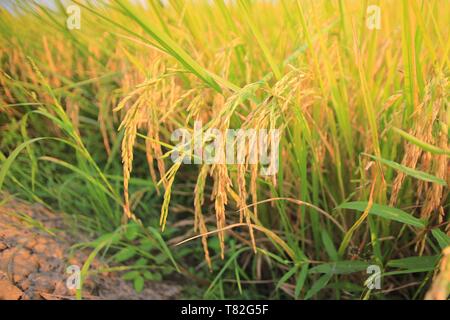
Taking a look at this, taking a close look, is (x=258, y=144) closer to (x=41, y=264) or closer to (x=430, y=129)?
(x=430, y=129)

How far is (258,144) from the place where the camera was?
89cm

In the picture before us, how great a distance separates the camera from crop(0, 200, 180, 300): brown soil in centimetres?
101

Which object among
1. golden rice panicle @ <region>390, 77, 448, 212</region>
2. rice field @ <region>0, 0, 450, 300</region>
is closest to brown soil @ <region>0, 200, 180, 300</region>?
rice field @ <region>0, 0, 450, 300</region>

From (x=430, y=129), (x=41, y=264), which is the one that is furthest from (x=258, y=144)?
(x=41, y=264)

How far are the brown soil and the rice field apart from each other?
1.4 inches

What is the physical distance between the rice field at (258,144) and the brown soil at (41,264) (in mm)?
37

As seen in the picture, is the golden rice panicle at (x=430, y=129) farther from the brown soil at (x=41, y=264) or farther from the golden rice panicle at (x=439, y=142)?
the brown soil at (x=41, y=264)

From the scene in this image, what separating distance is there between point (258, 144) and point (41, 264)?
604mm

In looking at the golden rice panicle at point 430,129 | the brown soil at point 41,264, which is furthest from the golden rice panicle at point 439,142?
the brown soil at point 41,264

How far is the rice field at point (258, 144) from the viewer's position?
914mm

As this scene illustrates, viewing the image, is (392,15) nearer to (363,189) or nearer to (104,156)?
(363,189)

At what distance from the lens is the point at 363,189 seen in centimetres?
101
